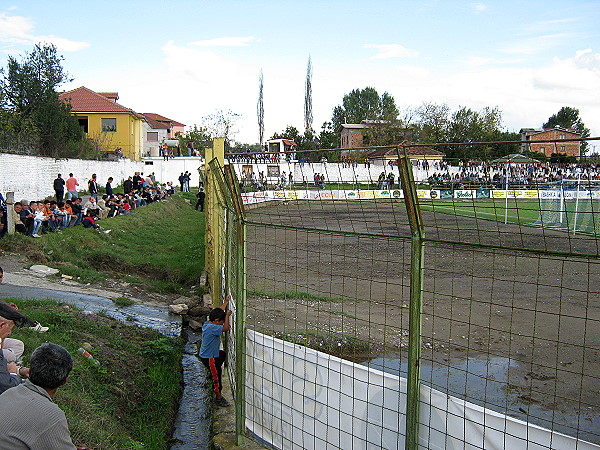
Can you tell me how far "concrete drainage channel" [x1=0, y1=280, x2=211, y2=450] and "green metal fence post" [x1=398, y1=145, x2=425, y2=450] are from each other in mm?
3225

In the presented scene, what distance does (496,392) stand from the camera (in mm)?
7648

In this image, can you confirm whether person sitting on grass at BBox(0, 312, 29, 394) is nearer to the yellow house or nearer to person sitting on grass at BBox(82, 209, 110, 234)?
person sitting on grass at BBox(82, 209, 110, 234)

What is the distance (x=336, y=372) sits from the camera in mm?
4504

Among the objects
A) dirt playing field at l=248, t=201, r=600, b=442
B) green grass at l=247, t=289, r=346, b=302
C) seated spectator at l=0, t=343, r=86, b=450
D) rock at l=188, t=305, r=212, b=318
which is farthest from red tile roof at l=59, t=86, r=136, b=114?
seated spectator at l=0, t=343, r=86, b=450

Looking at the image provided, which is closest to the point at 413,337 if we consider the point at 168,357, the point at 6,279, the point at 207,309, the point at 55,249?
the point at 168,357

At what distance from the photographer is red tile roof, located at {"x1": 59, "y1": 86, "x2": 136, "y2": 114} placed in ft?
185

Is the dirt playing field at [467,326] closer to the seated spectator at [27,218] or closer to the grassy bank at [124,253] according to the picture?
the grassy bank at [124,253]

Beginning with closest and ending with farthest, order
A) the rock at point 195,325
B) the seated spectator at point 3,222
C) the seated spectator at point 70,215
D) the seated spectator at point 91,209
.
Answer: the rock at point 195,325 → the seated spectator at point 3,222 → the seated spectator at point 70,215 → the seated spectator at point 91,209

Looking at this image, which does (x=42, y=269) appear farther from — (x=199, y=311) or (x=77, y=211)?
(x=77, y=211)

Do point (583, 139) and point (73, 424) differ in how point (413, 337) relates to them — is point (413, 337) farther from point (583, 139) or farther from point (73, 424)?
point (73, 424)

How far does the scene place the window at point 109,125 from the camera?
5644cm

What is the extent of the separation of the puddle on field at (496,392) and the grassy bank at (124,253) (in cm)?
738

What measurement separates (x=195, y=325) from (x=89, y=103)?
5088cm

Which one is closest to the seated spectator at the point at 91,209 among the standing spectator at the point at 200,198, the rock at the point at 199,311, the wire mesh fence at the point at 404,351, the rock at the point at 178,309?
the rock at the point at 178,309
